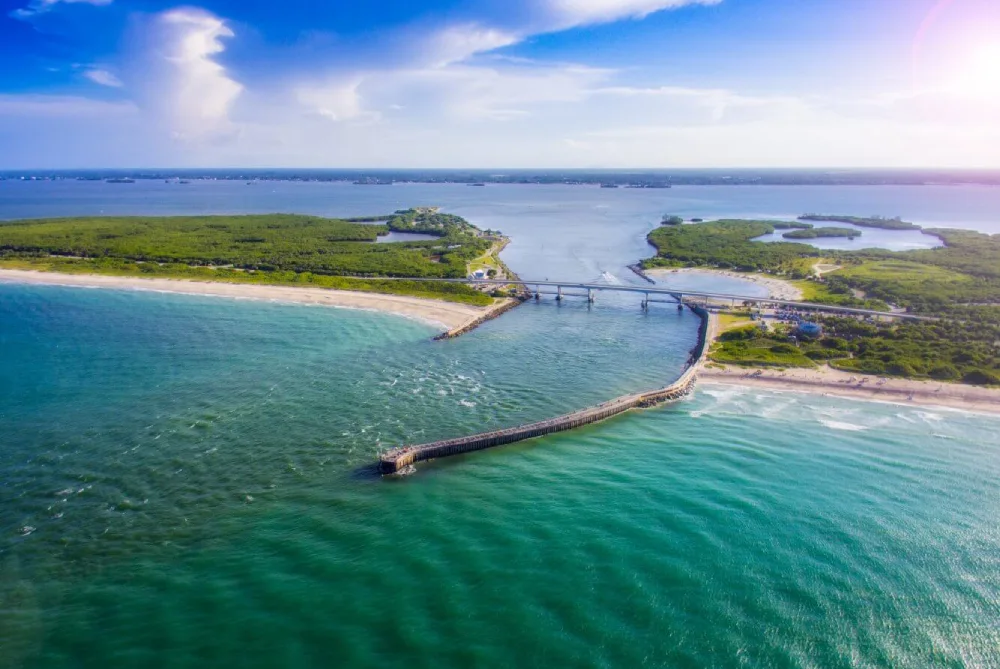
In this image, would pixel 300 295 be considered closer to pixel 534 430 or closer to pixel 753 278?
pixel 534 430

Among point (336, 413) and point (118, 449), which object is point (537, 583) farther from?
point (118, 449)

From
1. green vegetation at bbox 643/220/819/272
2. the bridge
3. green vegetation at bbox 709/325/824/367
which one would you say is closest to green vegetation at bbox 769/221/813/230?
green vegetation at bbox 643/220/819/272

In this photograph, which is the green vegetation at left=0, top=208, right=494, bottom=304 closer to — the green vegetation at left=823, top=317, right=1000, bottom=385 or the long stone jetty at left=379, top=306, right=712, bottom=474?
the long stone jetty at left=379, top=306, right=712, bottom=474

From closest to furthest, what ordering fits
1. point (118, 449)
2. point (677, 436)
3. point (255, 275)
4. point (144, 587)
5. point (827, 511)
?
point (144, 587), point (827, 511), point (118, 449), point (677, 436), point (255, 275)

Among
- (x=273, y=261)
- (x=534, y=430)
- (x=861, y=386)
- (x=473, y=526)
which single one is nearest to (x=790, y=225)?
(x=861, y=386)

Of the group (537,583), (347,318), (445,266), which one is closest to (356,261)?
(445,266)

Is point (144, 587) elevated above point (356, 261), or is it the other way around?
point (356, 261)
